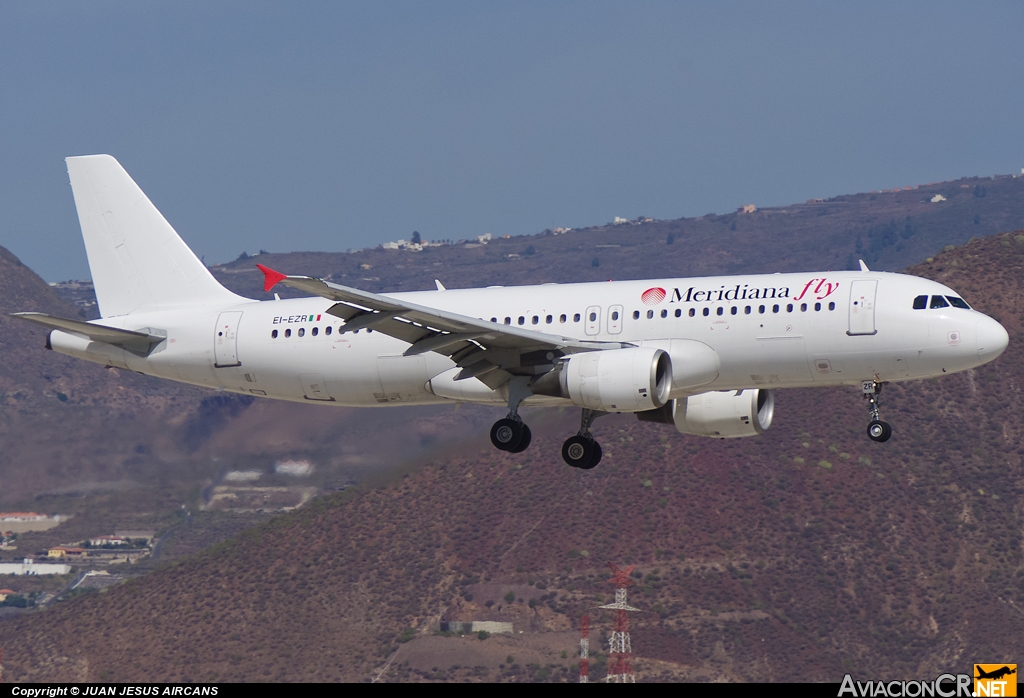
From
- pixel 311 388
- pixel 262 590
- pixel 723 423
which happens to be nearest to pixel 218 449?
pixel 262 590

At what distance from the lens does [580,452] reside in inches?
1800

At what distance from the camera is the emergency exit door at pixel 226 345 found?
47.2m

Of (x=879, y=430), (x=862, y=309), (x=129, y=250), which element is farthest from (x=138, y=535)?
(x=862, y=309)

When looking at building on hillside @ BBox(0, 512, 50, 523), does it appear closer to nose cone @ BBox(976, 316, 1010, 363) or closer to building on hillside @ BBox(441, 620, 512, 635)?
building on hillside @ BBox(441, 620, 512, 635)

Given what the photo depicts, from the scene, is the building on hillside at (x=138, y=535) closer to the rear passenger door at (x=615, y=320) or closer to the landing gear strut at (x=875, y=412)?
the rear passenger door at (x=615, y=320)

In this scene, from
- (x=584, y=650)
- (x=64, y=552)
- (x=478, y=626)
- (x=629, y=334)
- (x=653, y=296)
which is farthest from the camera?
(x=64, y=552)

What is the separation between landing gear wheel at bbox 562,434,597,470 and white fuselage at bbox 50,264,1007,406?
1.91 metres

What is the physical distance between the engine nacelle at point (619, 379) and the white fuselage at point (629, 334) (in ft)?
4.08

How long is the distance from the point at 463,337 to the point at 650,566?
43244 mm

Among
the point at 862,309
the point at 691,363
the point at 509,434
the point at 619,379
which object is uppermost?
the point at 862,309

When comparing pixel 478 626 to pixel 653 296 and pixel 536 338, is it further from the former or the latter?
pixel 536 338

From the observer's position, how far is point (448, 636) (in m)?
77.2

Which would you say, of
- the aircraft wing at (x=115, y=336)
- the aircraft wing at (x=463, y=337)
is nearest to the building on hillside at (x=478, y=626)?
the aircraft wing at (x=115, y=336)

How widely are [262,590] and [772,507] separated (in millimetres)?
30262
